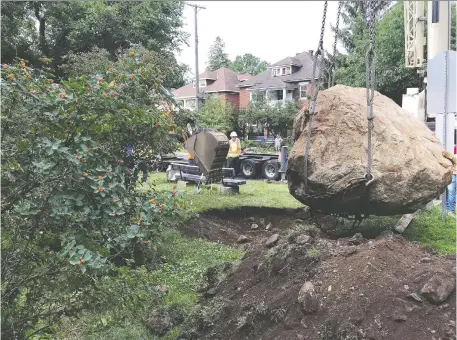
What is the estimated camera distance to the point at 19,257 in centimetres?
252

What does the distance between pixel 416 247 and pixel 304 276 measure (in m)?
1.24

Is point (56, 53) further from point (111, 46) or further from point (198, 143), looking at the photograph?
point (198, 143)

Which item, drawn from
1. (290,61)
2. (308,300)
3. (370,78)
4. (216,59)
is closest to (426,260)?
(308,300)

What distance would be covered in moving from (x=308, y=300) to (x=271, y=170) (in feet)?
39.7

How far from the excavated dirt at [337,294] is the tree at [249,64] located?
43.8 metres

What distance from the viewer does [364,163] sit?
5613mm

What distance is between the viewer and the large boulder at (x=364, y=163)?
564 centimetres

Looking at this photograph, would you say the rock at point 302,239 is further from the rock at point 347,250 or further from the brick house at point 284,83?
the brick house at point 284,83

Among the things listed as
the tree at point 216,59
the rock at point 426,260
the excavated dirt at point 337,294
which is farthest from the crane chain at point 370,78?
the tree at point 216,59

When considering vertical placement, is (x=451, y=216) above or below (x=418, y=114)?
below

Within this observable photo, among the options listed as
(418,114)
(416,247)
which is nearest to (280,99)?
(418,114)

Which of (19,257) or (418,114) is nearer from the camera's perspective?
(19,257)

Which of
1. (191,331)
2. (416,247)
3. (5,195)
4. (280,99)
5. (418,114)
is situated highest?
(280,99)

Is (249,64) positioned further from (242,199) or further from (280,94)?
(242,199)
